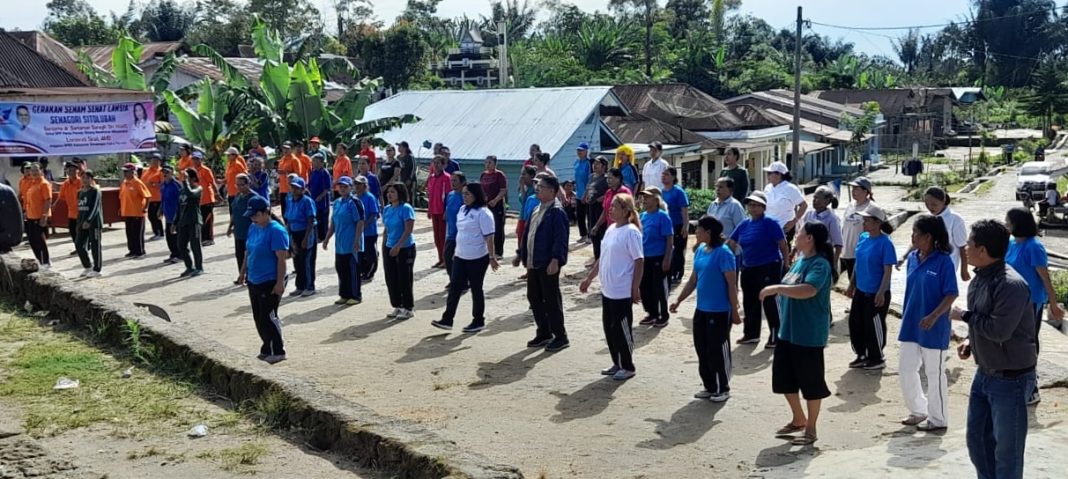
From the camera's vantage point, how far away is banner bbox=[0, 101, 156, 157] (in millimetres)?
19516

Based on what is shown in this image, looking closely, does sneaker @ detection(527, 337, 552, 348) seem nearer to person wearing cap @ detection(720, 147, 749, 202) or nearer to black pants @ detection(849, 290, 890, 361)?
black pants @ detection(849, 290, 890, 361)

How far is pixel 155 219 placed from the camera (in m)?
16.4

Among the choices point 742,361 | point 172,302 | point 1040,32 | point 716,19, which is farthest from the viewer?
point 1040,32

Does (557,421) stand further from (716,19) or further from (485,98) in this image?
(716,19)

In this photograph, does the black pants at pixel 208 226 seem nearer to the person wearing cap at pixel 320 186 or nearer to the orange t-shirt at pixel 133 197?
the orange t-shirt at pixel 133 197

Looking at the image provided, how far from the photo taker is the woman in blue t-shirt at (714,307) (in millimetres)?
7707

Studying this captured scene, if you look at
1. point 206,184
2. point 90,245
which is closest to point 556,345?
point 90,245

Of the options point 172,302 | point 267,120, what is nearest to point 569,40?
point 267,120

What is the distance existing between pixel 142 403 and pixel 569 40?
49.8 m

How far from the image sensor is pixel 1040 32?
9806cm

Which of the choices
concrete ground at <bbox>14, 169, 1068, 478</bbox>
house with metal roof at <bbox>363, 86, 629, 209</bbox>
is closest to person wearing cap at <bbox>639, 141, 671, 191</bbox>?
concrete ground at <bbox>14, 169, 1068, 478</bbox>

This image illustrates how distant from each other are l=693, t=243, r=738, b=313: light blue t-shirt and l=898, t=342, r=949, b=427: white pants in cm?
127

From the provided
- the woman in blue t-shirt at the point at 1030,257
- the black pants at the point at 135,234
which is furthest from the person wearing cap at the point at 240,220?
the woman in blue t-shirt at the point at 1030,257

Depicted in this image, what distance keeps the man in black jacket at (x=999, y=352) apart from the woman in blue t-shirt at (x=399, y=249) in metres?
6.17
